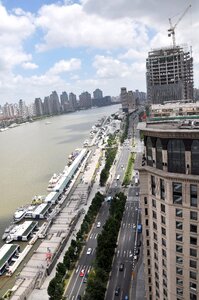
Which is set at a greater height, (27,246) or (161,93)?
(161,93)

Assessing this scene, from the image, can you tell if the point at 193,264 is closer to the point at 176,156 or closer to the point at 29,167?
the point at 176,156

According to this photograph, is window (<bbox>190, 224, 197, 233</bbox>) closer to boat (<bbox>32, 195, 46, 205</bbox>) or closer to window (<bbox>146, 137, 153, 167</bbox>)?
window (<bbox>146, 137, 153, 167</bbox>)

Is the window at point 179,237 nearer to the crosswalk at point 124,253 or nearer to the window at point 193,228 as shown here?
the window at point 193,228

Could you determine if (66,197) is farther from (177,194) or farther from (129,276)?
(177,194)

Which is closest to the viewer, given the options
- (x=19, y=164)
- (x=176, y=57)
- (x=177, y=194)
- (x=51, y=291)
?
(x=177, y=194)

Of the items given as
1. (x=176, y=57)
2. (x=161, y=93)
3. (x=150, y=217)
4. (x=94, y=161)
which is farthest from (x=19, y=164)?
(x=150, y=217)

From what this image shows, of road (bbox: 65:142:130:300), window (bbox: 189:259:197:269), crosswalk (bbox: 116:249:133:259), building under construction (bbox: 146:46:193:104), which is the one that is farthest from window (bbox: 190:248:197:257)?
building under construction (bbox: 146:46:193:104)

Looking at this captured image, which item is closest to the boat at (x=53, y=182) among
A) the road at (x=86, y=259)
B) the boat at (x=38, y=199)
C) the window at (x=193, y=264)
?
the boat at (x=38, y=199)

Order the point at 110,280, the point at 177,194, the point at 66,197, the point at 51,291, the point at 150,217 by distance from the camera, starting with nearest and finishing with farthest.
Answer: the point at 177,194
the point at 150,217
the point at 51,291
the point at 110,280
the point at 66,197
